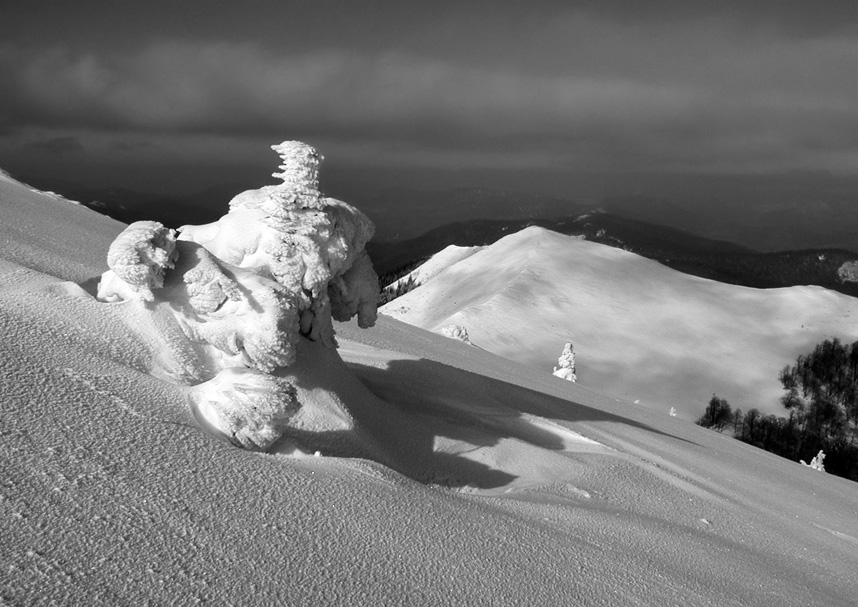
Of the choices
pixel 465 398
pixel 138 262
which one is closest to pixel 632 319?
pixel 465 398

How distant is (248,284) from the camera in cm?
909

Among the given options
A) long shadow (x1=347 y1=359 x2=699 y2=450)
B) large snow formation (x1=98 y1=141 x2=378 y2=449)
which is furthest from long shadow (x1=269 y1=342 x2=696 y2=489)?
large snow formation (x1=98 y1=141 x2=378 y2=449)

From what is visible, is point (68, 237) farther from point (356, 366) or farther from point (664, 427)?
point (664, 427)

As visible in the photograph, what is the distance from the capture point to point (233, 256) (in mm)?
10117

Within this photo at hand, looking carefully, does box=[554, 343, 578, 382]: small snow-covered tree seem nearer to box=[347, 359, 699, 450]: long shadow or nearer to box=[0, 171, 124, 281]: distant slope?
box=[347, 359, 699, 450]: long shadow

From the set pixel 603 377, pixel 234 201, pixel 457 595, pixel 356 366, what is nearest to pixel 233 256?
pixel 234 201

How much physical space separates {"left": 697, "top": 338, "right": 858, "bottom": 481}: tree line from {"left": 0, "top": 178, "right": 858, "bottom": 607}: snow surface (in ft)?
239

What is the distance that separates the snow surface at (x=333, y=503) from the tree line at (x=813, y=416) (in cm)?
7288

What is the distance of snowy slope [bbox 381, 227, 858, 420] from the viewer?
8319 cm

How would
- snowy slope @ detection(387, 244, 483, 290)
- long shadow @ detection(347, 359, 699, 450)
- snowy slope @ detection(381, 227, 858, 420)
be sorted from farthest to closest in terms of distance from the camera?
1. snowy slope @ detection(387, 244, 483, 290)
2. snowy slope @ detection(381, 227, 858, 420)
3. long shadow @ detection(347, 359, 699, 450)

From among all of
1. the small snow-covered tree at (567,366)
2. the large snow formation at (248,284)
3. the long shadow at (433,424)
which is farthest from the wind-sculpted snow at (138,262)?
the small snow-covered tree at (567,366)

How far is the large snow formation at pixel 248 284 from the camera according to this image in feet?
25.3

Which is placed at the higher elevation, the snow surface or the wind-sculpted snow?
the wind-sculpted snow

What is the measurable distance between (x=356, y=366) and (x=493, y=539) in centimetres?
744
